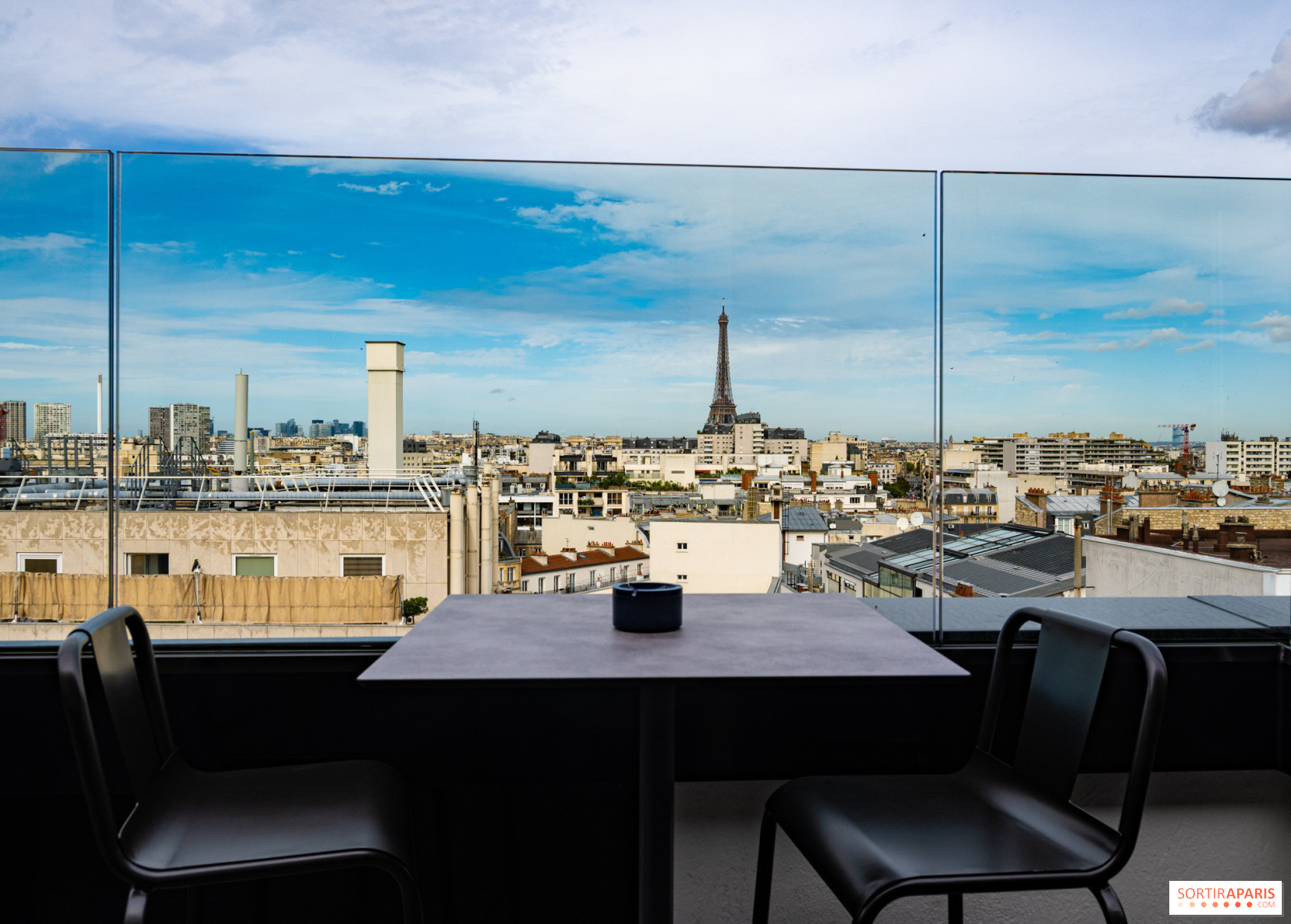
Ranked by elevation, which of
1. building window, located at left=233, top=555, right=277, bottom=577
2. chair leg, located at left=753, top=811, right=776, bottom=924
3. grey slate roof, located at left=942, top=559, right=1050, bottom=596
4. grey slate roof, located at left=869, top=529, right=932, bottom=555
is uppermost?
grey slate roof, located at left=869, top=529, right=932, bottom=555

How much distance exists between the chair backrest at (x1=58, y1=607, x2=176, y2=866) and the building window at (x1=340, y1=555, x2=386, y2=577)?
0.59 meters

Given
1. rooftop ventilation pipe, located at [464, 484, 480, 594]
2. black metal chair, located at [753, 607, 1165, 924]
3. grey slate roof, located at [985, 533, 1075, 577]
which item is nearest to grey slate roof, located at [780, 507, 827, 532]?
grey slate roof, located at [985, 533, 1075, 577]

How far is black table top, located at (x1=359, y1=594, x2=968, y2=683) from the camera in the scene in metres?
1.18

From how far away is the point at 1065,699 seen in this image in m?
1.38

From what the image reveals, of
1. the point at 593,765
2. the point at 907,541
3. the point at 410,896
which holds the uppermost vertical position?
the point at 907,541

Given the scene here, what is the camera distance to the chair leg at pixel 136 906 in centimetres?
111

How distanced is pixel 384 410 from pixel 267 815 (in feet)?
3.37

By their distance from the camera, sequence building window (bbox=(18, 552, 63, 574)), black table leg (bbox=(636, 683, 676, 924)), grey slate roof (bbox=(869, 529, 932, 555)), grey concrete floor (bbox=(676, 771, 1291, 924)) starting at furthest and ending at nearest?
1. grey slate roof (bbox=(869, 529, 932, 555))
2. building window (bbox=(18, 552, 63, 574))
3. grey concrete floor (bbox=(676, 771, 1291, 924))
4. black table leg (bbox=(636, 683, 676, 924))

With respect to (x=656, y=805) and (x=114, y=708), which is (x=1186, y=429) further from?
(x=114, y=708)

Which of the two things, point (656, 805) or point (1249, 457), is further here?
point (1249, 457)

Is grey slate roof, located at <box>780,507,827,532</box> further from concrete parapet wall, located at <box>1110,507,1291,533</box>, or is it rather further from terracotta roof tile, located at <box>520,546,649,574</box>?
Answer: concrete parapet wall, located at <box>1110,507,1291,533</box>

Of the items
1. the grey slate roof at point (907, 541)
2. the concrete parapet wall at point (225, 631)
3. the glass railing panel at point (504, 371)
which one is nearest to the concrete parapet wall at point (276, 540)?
the glass railing panel at point (504, 371)

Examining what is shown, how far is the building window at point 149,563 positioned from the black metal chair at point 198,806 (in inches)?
24.7

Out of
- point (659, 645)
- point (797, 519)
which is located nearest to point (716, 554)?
point (797, 519)
